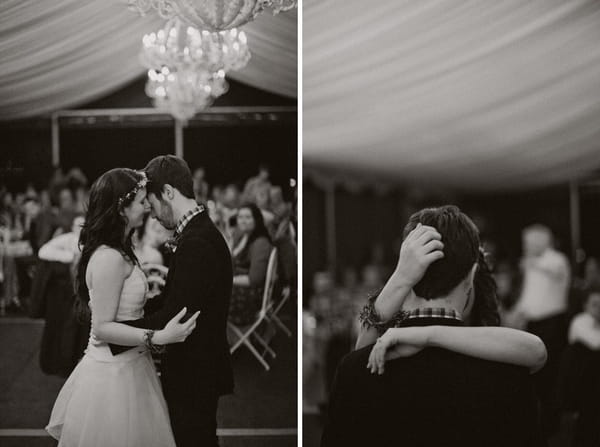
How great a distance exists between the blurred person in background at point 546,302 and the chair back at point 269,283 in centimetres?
121

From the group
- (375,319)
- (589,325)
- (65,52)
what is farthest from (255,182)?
(589,325)

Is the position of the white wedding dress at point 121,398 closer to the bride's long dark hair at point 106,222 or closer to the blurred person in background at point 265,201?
the bride's long dark hair at point 106,222

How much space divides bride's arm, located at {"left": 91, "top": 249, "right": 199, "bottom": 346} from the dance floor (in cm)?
45

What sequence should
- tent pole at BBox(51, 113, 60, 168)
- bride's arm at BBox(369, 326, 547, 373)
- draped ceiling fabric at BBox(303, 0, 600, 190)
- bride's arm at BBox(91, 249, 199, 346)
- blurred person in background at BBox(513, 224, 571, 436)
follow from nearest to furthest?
bride's arm at BBox(369, 326, 547, 373) → bride's arm at BBox(91, 249, 199, 346) → tent pole at BBox(51, 113, 60, 168) → draped ceiling fabric at BBox(303, 0, 600, 190) → blurred person in background at BBox(513, 224, 571, 436)

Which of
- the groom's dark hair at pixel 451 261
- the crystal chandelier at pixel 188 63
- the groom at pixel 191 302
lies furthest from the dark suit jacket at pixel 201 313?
the groom's dark hair at pixel 451 261

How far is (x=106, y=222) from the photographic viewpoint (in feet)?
9.00

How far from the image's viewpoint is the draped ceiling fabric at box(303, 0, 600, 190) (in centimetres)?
325

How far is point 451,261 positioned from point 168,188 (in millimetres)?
1275

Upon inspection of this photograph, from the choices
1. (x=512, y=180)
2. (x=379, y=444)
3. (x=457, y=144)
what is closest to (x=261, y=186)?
(x=457, y=144)

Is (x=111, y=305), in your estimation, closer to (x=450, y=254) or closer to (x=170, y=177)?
(x=170, y=177)

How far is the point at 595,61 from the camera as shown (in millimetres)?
3244

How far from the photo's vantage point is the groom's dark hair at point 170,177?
281 cm

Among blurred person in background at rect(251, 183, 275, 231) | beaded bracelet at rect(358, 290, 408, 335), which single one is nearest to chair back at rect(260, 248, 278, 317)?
blurred person in background at rect(251, 183, 275, 231)

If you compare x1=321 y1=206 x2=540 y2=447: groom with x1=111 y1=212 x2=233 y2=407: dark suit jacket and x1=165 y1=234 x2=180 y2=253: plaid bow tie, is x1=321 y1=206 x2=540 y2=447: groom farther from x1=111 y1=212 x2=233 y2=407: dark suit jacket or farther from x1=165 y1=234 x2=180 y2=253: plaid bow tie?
x1=165 y1=234 x2=180 y2=253: plaid bow tie
